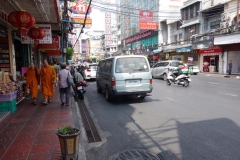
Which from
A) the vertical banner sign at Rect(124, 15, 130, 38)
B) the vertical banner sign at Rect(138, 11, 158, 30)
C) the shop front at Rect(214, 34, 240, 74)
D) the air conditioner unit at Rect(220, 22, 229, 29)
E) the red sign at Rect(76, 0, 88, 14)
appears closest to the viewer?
the red sign at Rect(76, 0, 88, 14)

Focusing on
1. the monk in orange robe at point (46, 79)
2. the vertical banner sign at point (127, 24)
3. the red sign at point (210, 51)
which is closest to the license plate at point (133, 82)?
the monk in orange robe at point (46, 79)

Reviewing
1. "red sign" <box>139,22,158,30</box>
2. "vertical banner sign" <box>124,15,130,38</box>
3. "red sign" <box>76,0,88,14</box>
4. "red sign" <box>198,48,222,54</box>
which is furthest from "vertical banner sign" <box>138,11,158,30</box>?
"vertical banner sign" <box>124,15,130,38</box>

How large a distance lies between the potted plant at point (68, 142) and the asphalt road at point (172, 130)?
505 mm

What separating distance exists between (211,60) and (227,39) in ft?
17.4

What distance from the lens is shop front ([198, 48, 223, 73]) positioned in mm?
23547

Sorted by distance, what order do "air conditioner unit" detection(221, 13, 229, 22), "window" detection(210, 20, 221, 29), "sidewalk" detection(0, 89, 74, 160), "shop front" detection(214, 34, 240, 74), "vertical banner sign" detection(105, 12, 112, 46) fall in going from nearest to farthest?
"sidewalk" detection(0, 89, 74, 160) → "shop front" detection(214, 34, 240, 74) → "air conditioner unit" detection(221, 13, 229, 22) → "window" detection(210, 20, 221, 29) → "vertical banner sign" detection(105, 12, 112, 46)

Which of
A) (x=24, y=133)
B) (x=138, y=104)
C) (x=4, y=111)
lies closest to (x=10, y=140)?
(x=24, y=133)

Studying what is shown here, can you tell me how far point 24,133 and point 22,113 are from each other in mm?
1970

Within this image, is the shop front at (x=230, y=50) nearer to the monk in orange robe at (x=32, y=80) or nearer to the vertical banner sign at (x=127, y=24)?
the monk in orange robe at (x=32, y=80)

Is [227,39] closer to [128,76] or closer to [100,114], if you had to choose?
[128,76]

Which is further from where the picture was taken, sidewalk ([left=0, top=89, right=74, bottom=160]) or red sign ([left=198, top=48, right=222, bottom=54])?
red sign ([left=198, top=48, right=222, bottom=54])

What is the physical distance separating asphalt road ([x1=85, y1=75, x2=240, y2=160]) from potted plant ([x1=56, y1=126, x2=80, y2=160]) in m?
0.51

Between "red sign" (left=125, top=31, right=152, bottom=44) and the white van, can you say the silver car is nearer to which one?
the white van

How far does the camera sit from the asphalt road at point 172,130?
11.8 ft
